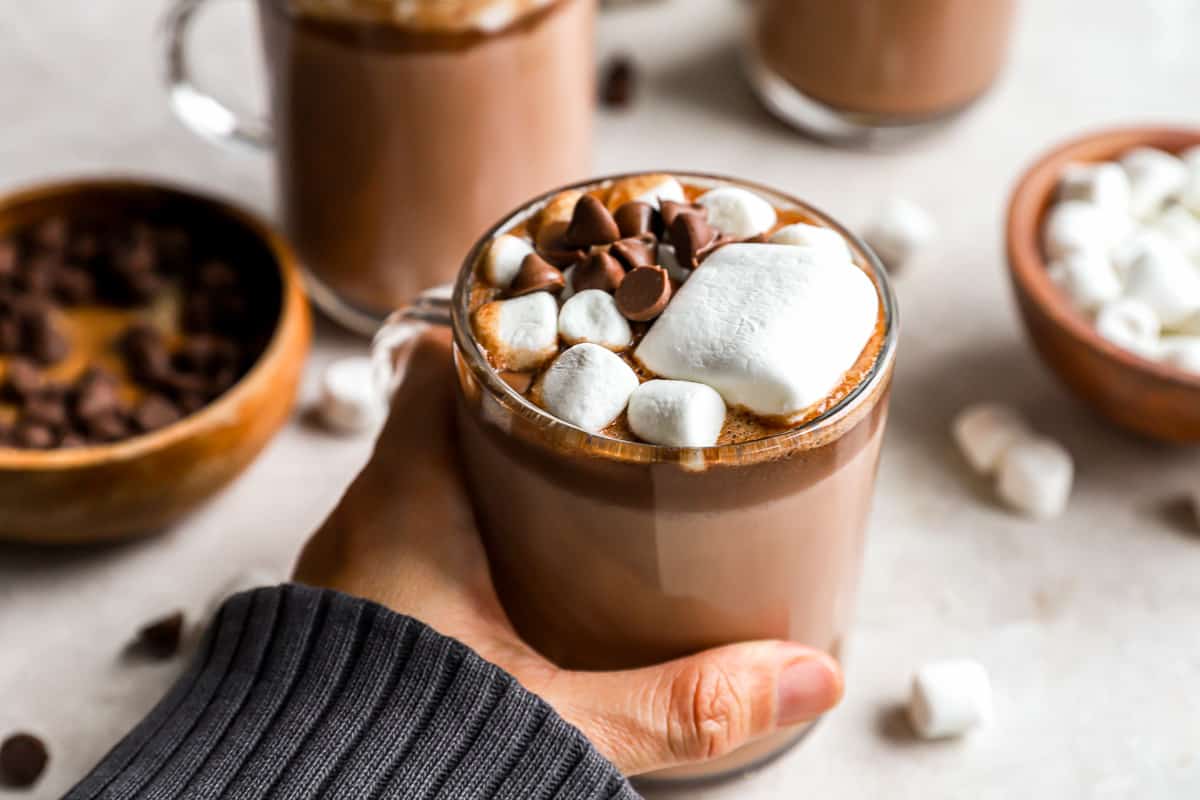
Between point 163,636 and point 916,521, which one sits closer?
point 163,636

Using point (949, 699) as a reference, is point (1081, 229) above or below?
above

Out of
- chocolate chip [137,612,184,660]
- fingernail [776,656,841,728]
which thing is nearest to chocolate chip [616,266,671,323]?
fingernail [776,656,841,728]

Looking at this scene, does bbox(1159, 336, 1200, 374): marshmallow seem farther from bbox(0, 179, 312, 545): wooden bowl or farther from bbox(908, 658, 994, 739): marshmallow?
bbox(0, 179, 312, 545): wooden bowl

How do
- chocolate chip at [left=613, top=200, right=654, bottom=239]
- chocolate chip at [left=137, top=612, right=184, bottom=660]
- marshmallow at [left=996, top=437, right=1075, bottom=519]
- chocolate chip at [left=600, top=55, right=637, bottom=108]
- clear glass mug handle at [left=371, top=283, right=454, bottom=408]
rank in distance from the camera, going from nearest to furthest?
chocolate chip at [left=613, top=200, right=654, bottom=239] < clear glass mug handle at [left=371, top=283, right=454, bottom=408] < chocolate chip at [left=137, top=612, right=184, bottom=660] < marshmallow at [left=996, top=437, right=1075, bottom=519] < chocolate chip at [left=600, top=55, right=637, bottom=108]

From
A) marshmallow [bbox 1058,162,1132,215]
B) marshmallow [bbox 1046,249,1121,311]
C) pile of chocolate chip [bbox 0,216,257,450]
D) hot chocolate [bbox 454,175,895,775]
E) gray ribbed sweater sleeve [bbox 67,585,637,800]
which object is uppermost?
hot chocolate [bbox 454,175,895,775]

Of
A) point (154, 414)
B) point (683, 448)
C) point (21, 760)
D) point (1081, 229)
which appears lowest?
point (21, 760)

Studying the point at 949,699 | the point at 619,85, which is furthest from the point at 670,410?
the point at 619,85

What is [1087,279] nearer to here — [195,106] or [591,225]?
[591,225]
